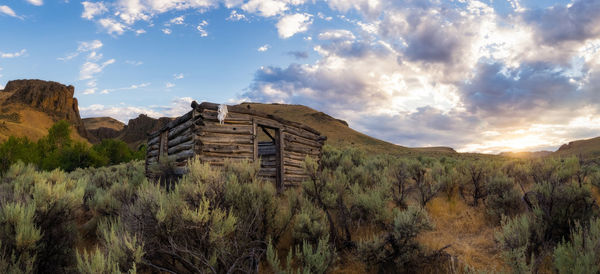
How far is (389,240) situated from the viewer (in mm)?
4227

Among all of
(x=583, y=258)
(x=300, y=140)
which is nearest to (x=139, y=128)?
(x=300, y=140)

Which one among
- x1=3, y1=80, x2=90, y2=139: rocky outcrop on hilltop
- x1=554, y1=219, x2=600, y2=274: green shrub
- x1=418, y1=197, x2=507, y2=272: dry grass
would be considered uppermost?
x1=3, y1=80, x2=90, y2=139: rocky outcrop on hilltop

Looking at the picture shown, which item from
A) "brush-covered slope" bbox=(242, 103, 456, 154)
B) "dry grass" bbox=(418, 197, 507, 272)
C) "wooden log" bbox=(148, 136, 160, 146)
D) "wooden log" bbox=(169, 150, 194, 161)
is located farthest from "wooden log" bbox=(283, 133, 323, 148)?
"brush-covered slope" bbox=(242, 103, 456, 154)

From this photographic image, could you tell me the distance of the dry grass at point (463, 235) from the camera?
448 centimetres

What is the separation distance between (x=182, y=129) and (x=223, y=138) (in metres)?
1.82

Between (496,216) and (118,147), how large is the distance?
46531 mm

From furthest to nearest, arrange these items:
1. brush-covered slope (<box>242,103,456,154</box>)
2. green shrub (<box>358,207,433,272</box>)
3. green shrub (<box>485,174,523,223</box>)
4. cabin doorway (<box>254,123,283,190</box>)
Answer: brush-covered slope (<box>242,103,456,154</box>) < cabin doorway (<box>254,123,283,190</box>) < green shrub (<box>485,174,523,223</box>) < green shrub (<box>358,207,433,272</box>)

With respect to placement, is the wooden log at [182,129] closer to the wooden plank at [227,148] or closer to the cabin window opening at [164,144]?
the cabin window opening at [164,144]

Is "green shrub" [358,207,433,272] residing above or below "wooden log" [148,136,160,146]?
below

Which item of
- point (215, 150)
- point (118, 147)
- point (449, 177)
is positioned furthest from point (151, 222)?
point (118, 147)

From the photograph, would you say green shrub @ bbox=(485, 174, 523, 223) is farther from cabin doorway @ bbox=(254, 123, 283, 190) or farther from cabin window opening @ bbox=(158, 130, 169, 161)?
cabin window opening @ bbox=(158, 130, 169, 161)

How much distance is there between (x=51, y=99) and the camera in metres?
86.7

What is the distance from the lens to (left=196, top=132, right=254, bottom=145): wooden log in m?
8.62

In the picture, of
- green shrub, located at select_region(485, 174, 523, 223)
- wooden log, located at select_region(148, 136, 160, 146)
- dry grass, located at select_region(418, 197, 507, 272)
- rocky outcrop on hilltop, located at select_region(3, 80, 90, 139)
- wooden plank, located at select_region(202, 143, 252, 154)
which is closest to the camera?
dry grass, located at select_region(418, 197, 507, 272)
